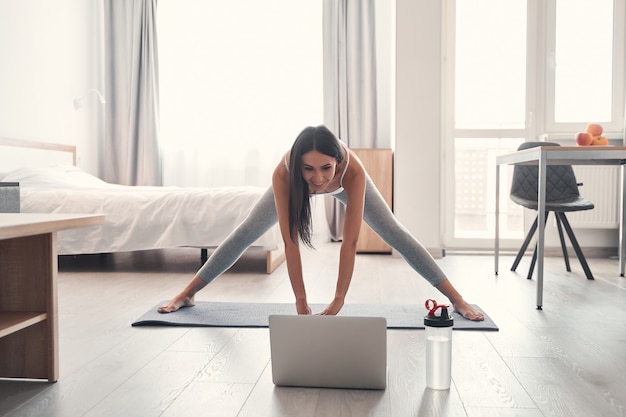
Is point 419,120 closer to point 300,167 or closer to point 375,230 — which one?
point 375,230

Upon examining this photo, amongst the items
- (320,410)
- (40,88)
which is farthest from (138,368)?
(40,88)

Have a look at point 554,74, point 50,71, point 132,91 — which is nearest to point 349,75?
point 554,74

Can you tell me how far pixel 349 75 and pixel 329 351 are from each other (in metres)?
4.25

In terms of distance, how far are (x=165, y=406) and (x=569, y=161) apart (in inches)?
106

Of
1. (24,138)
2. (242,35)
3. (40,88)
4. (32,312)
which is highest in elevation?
(242,35)

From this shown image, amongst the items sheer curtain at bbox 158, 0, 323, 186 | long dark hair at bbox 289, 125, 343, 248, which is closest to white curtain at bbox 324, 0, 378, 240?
sheer curtain at bbox 158, 0, 323, 186

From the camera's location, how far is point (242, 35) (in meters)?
5.76

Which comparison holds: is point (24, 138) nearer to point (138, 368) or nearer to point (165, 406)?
point (138, 368)

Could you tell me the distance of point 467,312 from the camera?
7.93ft

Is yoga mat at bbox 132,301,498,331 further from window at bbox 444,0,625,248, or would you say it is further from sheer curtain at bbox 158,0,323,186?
sheer curtain at bbox 158,0,323,186

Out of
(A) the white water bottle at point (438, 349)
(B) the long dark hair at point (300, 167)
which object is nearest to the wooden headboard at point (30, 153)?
(B) the long dark hair at point (300, 167)

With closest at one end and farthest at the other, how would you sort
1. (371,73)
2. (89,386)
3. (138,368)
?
(89,386) → (138,368) → (371,73)

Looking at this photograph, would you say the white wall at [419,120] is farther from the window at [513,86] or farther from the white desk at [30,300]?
the white desk at [30,300]

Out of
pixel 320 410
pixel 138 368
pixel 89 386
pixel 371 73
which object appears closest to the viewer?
pixel 320 410
